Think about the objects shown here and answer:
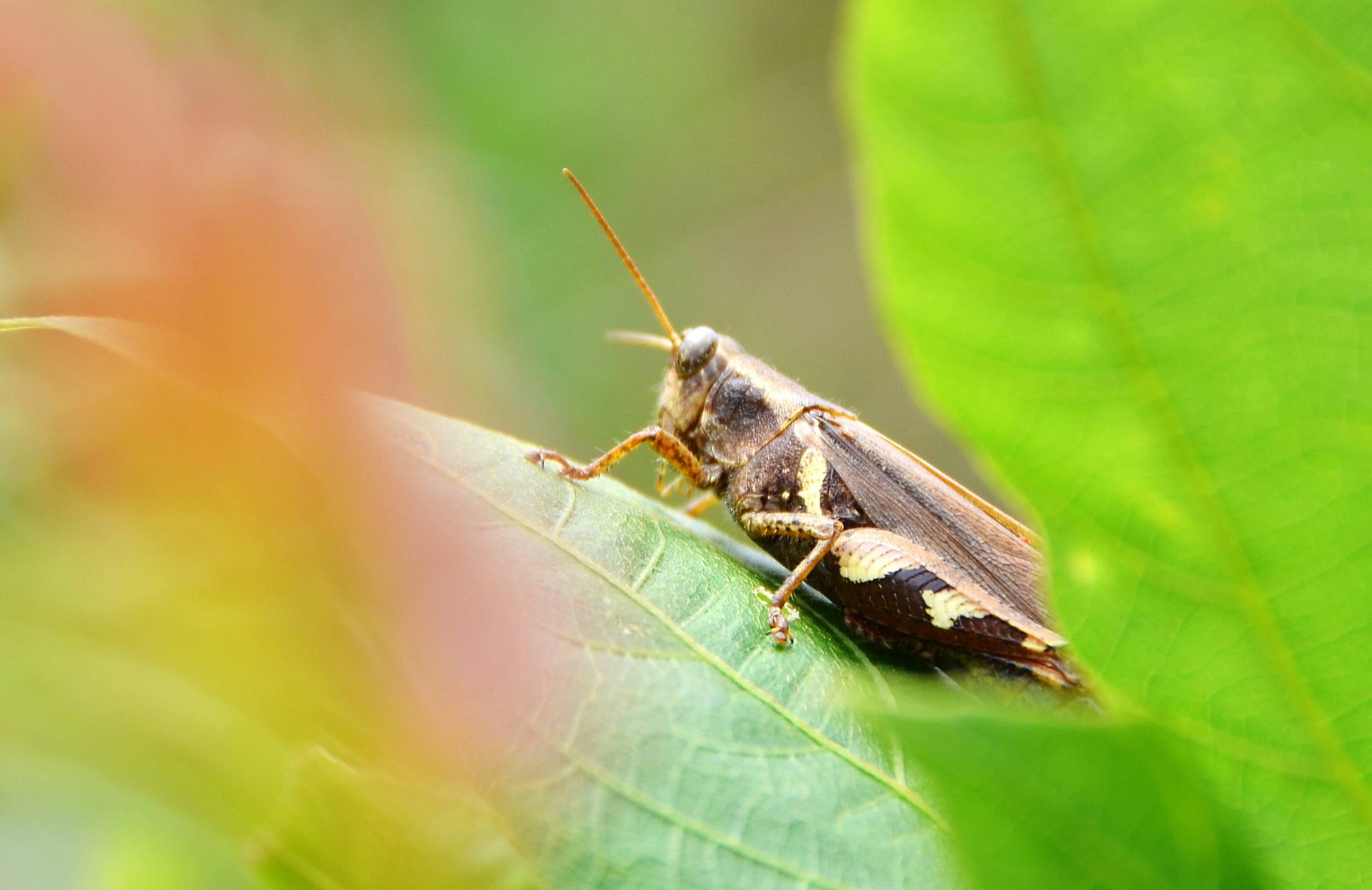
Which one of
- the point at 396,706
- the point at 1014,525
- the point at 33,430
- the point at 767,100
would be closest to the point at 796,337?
the point at 767,100

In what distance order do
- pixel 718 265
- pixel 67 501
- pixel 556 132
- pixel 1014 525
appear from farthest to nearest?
A: pixel 718 265, pixel 556 132, pixel 1014 525, pixel 67 501

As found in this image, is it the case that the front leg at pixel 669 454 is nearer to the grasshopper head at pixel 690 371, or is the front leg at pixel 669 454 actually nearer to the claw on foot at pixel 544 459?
the grasshopper head at pixel 690 371

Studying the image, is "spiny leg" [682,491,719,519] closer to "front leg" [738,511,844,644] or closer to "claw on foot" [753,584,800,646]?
"front leg" [738,511,844,644]

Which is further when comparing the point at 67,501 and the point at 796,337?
the point at 796,337

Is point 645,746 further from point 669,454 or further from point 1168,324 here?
point 669,454

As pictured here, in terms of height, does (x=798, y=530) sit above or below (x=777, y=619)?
above

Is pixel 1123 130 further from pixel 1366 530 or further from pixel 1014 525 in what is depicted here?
pixel 1014 525

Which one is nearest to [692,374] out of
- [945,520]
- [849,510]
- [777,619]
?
[849,510]

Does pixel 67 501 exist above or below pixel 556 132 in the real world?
below
